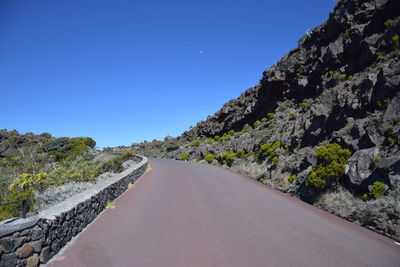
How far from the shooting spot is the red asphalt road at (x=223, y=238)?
5.04 meters

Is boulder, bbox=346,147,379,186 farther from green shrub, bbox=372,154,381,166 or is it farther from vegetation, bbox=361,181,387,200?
vegetation, bbox=361,181,387,200

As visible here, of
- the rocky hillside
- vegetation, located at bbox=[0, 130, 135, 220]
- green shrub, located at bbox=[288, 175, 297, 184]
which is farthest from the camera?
green shrub, located at bbox=[288, 175, 297, 184]

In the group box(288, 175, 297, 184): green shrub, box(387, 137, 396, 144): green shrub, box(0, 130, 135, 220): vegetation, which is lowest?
box(0, 130, 135, 220): vegetation

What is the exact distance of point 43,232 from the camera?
4723mm

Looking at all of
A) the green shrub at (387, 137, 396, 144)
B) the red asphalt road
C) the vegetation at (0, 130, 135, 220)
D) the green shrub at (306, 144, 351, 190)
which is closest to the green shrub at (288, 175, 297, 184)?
the green shrub at (306, 144, 351, 190)

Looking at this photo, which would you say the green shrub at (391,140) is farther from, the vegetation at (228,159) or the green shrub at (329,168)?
the vegetation at (228,159)

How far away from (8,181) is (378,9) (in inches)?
1294

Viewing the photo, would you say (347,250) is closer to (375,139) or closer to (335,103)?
(375,139)

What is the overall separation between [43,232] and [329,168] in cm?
982

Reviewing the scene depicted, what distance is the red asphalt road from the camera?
5039 millimetres

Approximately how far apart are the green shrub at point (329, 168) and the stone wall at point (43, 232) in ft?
27.4

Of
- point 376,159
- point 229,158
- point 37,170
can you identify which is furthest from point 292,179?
point 37,170

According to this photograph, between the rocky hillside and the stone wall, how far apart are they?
809 centimetres

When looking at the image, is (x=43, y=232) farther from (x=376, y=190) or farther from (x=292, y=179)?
(x=292, y=179)
